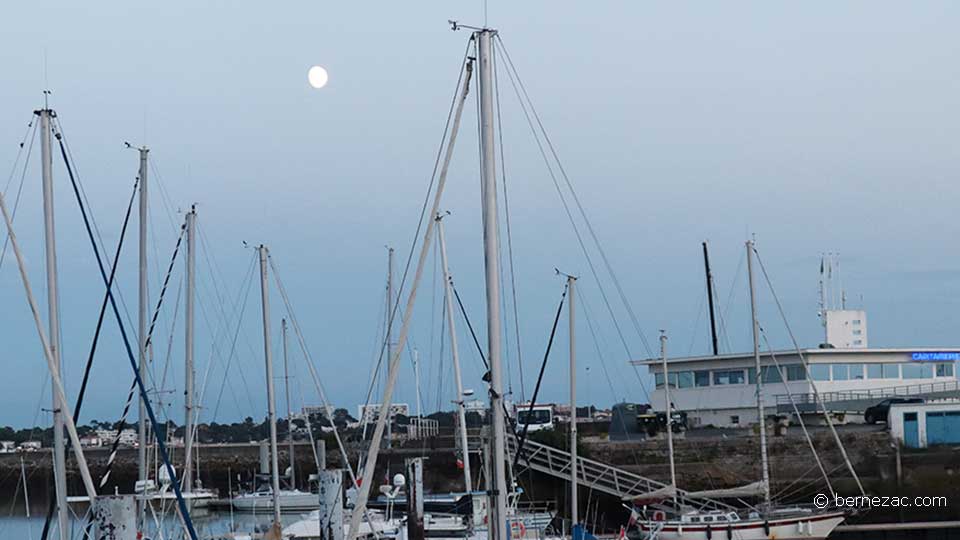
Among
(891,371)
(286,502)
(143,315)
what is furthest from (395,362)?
(891,371)

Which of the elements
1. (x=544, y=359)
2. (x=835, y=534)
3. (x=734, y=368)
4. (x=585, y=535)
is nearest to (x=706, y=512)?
(x=835, y=534)

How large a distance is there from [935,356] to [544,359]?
3210cm

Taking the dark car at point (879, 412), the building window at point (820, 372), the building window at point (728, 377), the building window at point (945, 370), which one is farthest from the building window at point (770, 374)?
the building window at point (945, 370)

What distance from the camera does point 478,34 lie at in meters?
20.2

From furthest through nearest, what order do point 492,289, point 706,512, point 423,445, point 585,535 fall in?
point 423,445 < point 706,512 < point 585,535 < point 492,289

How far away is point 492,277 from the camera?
19.1 metres

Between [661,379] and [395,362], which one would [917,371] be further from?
[395,362]

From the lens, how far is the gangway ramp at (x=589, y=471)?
49.1m

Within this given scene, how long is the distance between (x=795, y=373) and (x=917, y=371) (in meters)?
7.06

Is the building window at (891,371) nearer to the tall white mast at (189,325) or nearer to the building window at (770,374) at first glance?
the building window at (770,374)

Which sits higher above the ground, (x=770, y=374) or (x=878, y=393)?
(x=770, y=374)

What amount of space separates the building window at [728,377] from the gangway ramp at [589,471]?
11321 millimetres

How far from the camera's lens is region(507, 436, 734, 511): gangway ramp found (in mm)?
49094

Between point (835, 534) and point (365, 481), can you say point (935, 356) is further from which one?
point (365, 481)
